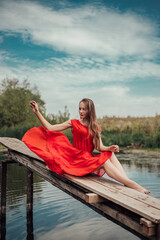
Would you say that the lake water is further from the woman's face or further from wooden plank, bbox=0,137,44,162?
the woman's face

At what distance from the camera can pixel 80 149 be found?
3.82 metres

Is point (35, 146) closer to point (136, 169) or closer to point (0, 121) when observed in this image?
point (136, 169)

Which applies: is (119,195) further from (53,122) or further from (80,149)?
(53,122)

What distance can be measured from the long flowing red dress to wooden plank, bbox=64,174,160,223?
0.53 ft

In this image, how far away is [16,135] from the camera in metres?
17.3

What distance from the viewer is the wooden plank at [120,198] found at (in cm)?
219

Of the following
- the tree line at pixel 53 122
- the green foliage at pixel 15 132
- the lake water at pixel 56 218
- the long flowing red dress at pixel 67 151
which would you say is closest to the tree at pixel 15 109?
the tree line at pixel 53 122

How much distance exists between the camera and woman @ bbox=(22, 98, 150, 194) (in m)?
3.36

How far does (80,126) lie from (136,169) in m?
6.60

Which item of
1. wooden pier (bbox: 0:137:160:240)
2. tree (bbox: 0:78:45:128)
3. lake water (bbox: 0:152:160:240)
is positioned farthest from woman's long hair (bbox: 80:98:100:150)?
tree (bbox: 0:78:45:128)

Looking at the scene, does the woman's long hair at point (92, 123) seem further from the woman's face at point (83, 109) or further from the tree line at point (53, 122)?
the tree line at point (53, 122)

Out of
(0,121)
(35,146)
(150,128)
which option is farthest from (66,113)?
(35,146)

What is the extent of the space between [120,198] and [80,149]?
4.40 ft

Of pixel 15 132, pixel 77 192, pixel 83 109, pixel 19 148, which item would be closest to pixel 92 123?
pixel 83 109
